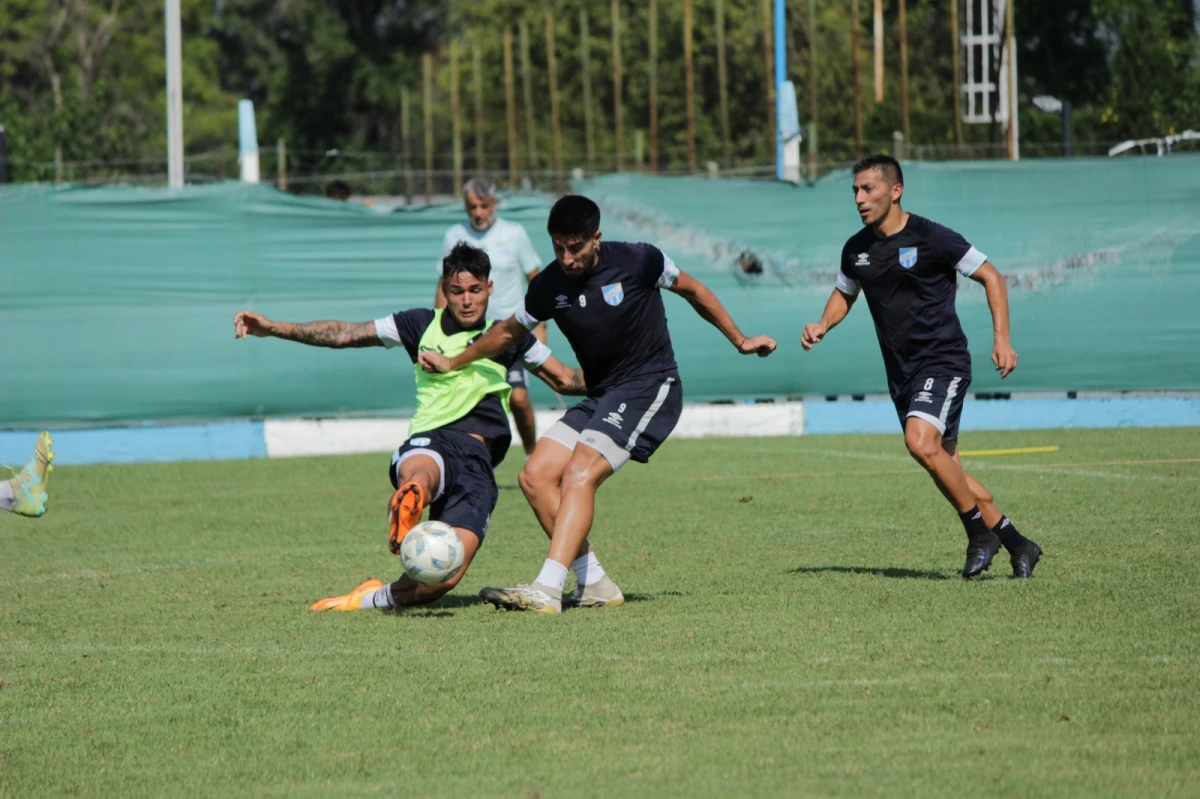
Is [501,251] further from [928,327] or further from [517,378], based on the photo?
[928,327]

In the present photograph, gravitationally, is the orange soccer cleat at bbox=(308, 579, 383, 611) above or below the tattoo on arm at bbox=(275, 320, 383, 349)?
below

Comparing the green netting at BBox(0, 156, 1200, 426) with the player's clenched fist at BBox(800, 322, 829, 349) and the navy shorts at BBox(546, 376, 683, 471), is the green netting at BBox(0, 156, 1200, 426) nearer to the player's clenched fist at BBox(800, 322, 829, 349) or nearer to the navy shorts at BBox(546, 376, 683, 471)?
the player's clenched fist at BBox(800, 322, 829, 349)

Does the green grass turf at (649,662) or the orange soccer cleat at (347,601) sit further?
the orange soccer cleat at (347,601)

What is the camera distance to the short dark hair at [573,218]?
677 cm

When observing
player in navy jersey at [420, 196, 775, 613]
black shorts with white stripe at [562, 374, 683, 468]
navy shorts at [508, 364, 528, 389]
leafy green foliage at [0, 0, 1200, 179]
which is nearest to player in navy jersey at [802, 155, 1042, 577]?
player in navy jersey at [420, 196, 775, 613]

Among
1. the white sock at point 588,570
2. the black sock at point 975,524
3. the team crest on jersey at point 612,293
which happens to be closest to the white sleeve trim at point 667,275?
the team crest on jersey at point 612,293

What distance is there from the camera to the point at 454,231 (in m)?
12.1

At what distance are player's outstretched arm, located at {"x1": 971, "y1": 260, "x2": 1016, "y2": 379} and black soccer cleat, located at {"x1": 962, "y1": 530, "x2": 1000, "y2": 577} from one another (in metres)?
0.78

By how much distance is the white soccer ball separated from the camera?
667 cm

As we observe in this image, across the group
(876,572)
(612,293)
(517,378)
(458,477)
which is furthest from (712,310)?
(517,378)

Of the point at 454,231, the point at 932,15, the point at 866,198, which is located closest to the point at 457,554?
the point at 866,198

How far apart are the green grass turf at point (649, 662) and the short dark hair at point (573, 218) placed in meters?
1.69

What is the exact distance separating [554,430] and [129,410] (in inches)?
326

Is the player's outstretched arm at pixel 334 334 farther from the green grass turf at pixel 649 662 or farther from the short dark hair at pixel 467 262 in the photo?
the green grass turf at pixel 649 662
